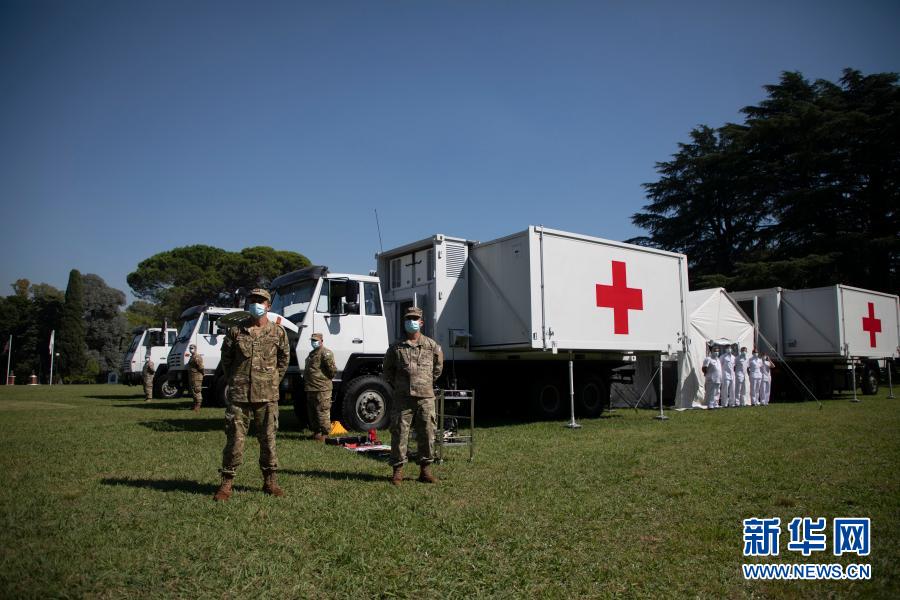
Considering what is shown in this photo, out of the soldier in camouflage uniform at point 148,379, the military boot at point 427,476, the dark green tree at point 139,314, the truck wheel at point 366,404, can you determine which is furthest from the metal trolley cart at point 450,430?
the dark green tree at point 139,314

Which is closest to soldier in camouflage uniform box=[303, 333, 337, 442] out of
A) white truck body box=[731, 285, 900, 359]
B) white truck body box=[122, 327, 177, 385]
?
white truck body box=[731, 285, 900, 359]

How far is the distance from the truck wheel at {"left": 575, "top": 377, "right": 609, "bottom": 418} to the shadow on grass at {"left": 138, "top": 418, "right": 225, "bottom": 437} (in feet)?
21.6

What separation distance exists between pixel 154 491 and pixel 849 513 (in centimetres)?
582

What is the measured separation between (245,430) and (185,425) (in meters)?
6.61

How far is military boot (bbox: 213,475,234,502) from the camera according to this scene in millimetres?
5457

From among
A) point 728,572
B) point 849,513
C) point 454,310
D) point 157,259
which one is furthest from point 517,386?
point 157,259

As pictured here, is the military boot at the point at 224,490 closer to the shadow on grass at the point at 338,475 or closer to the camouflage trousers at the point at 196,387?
the shadow on grass at the point at 338,475

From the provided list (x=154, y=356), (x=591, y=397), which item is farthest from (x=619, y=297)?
(x=154, y=356)

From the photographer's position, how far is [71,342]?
1817 inches

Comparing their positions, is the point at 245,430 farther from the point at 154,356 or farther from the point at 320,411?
the point at 154,356

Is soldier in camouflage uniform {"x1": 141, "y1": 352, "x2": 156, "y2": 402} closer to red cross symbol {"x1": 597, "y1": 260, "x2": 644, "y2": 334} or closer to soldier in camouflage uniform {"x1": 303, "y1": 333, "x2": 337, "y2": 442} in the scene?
soldier in camouflage uniform {"x1": 303, "y1": 333, "x2": 337, "y2": 442}

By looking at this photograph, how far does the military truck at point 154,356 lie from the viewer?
20.8m

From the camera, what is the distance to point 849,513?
5.05 metres

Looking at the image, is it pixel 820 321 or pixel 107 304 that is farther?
pixel 107 304
